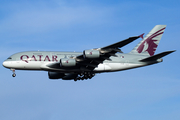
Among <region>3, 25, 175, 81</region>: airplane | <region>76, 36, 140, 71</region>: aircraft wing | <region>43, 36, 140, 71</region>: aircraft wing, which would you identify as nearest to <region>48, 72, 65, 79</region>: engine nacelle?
<region>3, 25, 175, 81</region>: airplane

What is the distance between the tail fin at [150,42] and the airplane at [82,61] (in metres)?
0.16

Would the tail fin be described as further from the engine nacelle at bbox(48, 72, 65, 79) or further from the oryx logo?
the engine nacelle at bbox(48, 72, 65, 79)

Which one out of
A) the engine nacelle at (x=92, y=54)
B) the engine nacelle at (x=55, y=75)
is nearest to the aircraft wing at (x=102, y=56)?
the engine nacelle at (x=92, y=54)

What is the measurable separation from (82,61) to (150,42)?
13836mm

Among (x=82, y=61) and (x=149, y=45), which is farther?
(x=149, y=45)

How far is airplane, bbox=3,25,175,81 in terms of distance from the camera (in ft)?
130

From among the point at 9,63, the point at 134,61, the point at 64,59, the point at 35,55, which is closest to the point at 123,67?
the point at 134,61

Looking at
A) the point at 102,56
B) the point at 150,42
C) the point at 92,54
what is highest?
the point at 150,42

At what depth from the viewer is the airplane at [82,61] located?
39.6 m

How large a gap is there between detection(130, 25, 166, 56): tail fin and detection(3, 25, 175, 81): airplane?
16cm

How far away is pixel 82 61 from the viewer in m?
41.8

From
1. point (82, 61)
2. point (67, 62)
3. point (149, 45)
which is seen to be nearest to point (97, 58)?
point (82, 61)

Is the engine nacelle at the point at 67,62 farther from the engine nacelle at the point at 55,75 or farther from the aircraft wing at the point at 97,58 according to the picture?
the engine nacelle at the point at 55,75

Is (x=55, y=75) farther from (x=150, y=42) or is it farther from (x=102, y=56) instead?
(x=150, y=42)
